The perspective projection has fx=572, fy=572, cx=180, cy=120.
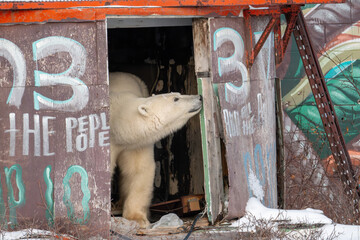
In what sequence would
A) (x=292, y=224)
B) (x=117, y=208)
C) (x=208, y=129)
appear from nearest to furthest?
(x=292, y=224)
(x=208, y=129)
(x=117, y=208)

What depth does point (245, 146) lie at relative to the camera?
5863mm

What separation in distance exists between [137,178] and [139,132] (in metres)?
0.67

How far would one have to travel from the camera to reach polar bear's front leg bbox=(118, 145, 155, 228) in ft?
21.1

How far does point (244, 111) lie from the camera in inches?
231

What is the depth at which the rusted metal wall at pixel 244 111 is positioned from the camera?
224 inches

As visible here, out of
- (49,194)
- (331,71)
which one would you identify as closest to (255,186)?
(49,194)

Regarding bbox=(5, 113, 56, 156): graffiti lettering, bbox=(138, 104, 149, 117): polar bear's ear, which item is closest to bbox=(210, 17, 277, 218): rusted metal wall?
bbox=(138, 104, 149, 117): polar bear's ear

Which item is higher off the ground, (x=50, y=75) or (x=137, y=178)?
(x=50, y=75)

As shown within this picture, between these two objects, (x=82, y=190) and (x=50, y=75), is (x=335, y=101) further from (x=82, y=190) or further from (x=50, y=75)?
(x=50, y=75)

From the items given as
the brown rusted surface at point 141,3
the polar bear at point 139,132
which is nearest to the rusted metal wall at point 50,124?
the brown rusted surface at point 141,3

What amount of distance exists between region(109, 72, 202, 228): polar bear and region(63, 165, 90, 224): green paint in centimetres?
97

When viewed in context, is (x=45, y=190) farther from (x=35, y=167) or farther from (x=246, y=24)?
(x=246, y=24)

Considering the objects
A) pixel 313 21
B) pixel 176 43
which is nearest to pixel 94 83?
pixel 176 43

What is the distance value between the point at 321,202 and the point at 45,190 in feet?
13.6
